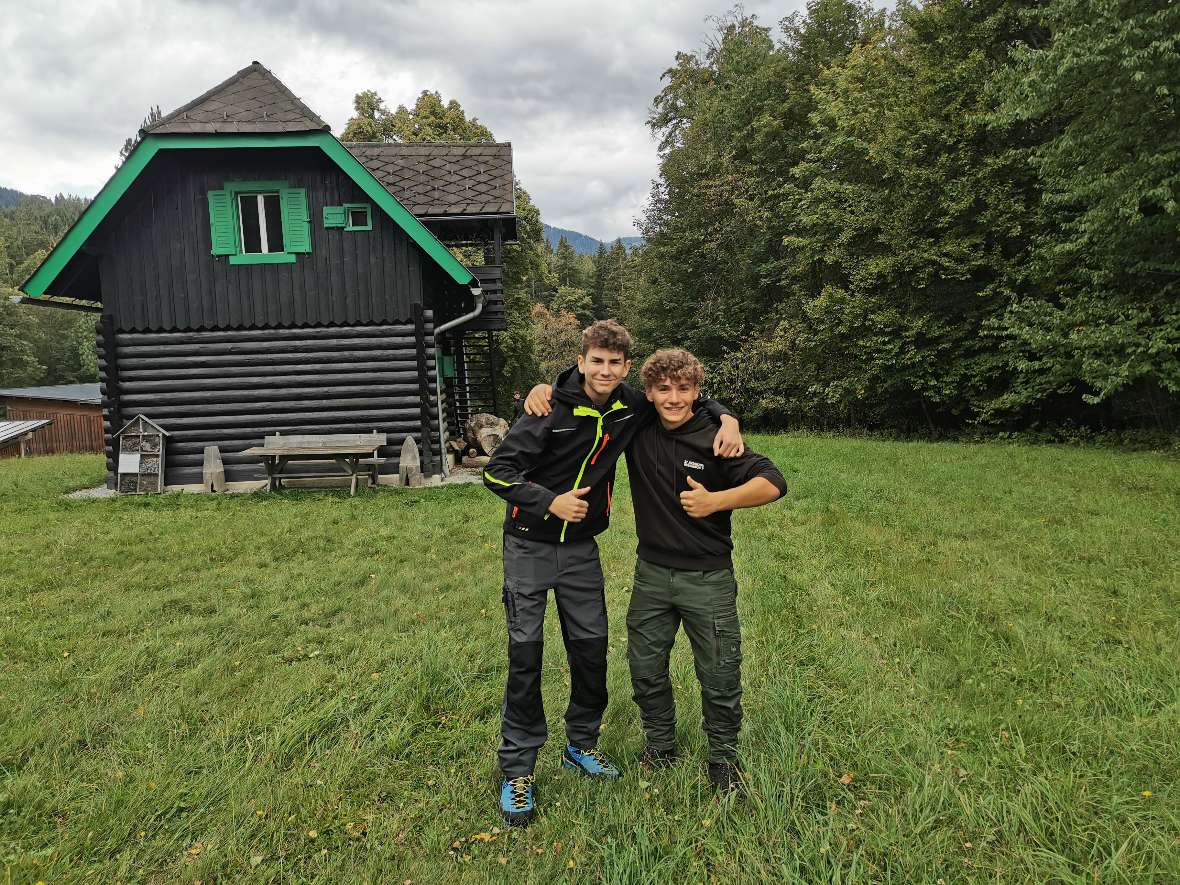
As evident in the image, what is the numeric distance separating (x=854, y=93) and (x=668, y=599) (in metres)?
21.5

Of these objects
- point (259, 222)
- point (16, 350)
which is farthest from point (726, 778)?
point (16, 350)

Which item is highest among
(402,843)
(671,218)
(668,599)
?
(671,218)

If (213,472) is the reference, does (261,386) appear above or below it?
above

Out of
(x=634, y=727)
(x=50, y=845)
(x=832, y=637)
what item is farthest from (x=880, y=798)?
(x=50, y=845)

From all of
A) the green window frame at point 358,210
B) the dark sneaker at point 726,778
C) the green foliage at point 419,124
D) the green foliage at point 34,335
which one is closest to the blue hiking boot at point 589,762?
the dark sneaker at point 726,778

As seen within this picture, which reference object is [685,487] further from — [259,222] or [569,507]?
[259,222]

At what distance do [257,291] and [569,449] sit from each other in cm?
1016

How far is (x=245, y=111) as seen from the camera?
10414mm

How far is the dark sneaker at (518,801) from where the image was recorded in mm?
2713

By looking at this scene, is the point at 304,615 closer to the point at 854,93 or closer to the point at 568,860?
the point at 568,860

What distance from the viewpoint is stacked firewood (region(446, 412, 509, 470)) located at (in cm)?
1405

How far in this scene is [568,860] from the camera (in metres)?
2.49

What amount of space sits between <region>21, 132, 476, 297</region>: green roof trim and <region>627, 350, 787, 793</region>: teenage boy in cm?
884

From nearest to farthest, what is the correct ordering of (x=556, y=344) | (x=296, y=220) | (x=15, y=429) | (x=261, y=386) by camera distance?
(x=296, y=220) < (x=261, y=386) < (x=15, y=429) < (x=556, y=344)
